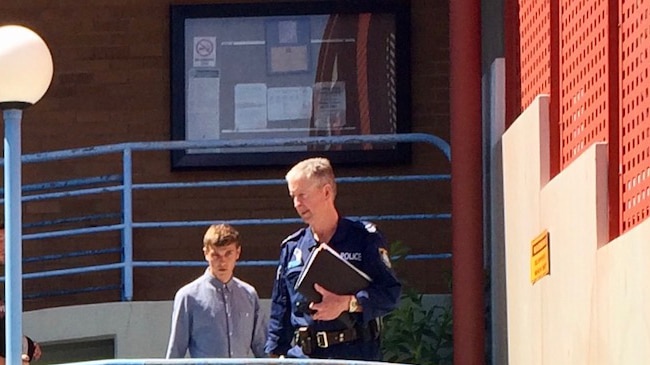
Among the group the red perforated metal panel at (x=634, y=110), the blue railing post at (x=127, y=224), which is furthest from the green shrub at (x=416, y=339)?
the red perforated metal panel at (x=634, y=110)

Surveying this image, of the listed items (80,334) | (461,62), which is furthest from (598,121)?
(80,334)

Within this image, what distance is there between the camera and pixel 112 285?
1046 cm

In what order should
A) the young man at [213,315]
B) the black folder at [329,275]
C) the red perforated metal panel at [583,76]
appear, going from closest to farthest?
1. the red perforated metal panel at [583,76]
2. the black folder at [329,275]
3. the young man at [213,315]

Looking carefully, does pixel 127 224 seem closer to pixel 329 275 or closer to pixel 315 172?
pixel 315 172

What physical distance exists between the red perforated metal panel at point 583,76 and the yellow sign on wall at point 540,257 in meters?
0.33

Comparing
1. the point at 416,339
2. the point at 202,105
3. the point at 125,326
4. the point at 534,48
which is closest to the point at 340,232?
the point at 534,48

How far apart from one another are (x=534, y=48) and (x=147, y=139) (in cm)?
387

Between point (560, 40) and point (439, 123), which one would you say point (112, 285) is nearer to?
point (439, 123)

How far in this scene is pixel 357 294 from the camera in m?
6.79

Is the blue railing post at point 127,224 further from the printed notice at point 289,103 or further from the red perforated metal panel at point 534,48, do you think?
the red perforated metal panel at point 534,48

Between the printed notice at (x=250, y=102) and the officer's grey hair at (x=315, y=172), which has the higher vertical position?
the printed notice at (x=250, y=102)

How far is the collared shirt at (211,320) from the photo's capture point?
7777 mm

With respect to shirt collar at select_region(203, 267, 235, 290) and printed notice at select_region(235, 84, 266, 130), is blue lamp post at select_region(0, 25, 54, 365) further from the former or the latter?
printed notice at select_region(235, 84, 266, 130)

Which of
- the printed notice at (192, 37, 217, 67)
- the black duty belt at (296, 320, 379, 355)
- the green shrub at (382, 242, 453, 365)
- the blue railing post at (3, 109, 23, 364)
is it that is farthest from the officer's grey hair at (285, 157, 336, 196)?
the printed notice at (192, 37, 217, 67)
